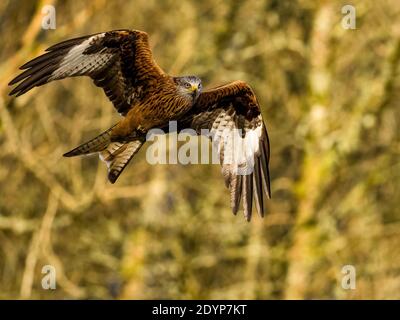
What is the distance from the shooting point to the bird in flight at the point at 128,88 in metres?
9.55

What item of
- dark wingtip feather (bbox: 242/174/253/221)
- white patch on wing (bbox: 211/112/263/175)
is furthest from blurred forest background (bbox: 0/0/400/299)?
dark wingtip feather (bbox: 242/174/253/221)

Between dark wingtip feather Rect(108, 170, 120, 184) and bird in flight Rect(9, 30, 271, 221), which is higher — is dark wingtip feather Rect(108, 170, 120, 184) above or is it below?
below

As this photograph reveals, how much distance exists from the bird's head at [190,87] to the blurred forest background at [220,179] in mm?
5153

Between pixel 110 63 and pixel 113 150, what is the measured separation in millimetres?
783

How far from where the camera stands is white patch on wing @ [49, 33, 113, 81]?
959cm

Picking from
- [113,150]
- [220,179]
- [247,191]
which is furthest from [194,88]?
[220,179]

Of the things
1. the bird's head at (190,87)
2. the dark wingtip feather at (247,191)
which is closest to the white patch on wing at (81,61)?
→ the bird's head at (190,87)

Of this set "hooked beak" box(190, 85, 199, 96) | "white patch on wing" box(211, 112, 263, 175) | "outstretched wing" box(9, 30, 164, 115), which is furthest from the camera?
"white patch on wing" box(211, 112, 263, 175)

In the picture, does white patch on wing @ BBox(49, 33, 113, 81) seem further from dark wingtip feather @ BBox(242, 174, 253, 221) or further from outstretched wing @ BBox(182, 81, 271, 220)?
dark wingtip feather @ BBox(242, 174, 253, 221)

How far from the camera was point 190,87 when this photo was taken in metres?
9.63

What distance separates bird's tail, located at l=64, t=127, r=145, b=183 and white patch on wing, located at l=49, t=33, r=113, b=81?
0.61 m

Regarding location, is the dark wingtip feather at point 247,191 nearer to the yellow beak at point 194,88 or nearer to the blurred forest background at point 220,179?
the yellow beak at point 194,88

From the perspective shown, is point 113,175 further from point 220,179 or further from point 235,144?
point 220,179
